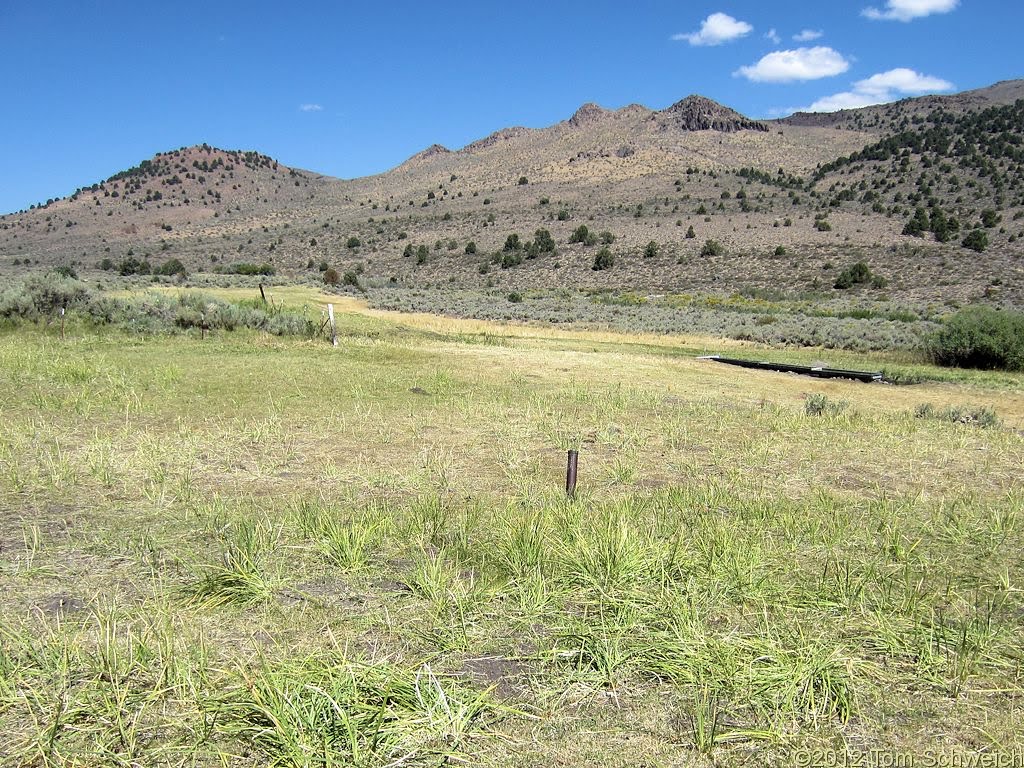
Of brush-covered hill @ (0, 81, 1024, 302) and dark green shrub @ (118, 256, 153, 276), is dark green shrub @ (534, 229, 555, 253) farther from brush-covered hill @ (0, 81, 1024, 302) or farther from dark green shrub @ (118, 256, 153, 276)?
dark green shrub @ (118, 256, 153, 276)

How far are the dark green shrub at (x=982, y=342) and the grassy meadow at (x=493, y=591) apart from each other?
54.5 feet

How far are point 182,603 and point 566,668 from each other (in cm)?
260

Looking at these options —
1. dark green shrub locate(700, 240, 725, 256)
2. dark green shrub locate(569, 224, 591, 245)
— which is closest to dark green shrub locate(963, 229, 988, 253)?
dark green shrub locate(700, 240, 725, 256)

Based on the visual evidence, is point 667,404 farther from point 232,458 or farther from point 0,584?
point 0,584

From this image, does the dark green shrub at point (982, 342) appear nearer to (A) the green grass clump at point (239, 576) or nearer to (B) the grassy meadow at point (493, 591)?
(B) the grassy meadow at point (493, 591)

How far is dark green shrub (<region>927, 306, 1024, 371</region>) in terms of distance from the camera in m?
24.4

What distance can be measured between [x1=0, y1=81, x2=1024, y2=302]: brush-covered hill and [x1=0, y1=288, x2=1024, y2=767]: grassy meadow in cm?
4412

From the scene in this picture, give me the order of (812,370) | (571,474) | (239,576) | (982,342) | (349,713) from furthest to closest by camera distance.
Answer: (982,342), (812,370), (571,474), (239,576), (349,713)

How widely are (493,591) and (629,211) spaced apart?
76.6m

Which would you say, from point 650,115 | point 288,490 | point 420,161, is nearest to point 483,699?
point 288,490

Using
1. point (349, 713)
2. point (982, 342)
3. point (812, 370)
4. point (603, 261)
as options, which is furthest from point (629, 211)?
point (349, 713)

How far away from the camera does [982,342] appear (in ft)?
80.4

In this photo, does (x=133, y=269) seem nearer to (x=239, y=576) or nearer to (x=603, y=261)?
(x=603, y=261)

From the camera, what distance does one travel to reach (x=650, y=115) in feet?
425
